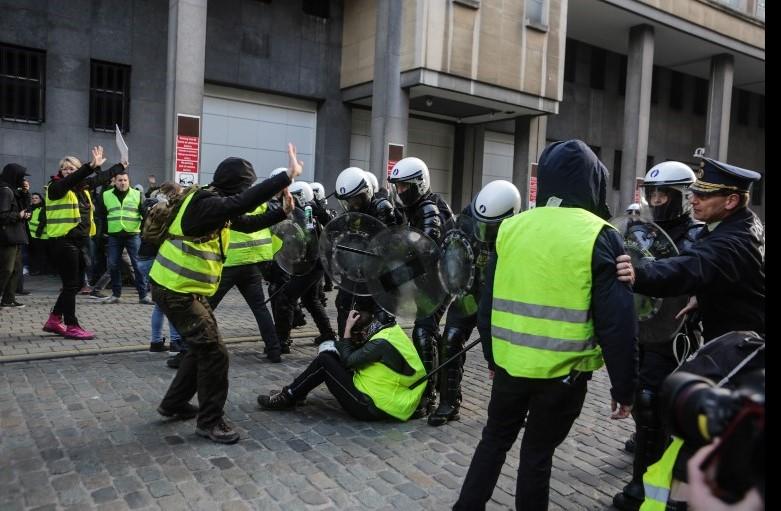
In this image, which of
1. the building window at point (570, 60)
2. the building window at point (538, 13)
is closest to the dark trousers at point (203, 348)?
the building window at point (538, 13)

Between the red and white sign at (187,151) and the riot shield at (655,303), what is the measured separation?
7441 mm

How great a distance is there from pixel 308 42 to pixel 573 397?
15.0m

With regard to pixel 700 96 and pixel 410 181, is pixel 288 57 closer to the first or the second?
pixel 410 181

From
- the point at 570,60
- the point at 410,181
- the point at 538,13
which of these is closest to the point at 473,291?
the point at 410,181

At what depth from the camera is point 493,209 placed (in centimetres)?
433

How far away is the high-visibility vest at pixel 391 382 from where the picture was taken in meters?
4.46

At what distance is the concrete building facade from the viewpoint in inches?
493

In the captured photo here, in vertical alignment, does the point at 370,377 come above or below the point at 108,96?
below

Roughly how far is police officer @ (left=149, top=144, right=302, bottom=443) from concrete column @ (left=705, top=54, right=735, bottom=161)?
21.4 meters

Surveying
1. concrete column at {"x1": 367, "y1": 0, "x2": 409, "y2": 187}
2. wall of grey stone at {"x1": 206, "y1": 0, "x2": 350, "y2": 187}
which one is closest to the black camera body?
concrete column at {"x1": 367, "y1": 0, "x2": 409, "y2": 187}

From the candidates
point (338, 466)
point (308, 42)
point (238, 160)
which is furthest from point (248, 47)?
point (338, 466)

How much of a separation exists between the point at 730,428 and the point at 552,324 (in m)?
1.52

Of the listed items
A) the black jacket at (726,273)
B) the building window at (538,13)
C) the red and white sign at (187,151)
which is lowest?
the black jacket at (726,273)

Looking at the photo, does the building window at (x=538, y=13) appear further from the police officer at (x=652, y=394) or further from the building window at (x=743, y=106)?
the building window at (x=743, y=106)
